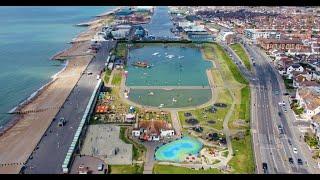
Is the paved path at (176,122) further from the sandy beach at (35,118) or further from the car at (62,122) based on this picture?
the sandy beach at (35,118)

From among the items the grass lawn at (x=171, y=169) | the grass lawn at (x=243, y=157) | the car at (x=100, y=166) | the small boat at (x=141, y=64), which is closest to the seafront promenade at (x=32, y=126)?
the car at (x=100, y=166)

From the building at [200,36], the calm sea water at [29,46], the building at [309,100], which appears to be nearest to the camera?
the building at [309,100]

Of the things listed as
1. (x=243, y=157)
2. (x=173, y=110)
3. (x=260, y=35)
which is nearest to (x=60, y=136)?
(x=173, y=110)

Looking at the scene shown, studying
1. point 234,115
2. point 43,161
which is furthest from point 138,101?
point 43,161
